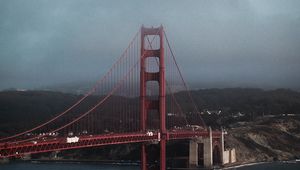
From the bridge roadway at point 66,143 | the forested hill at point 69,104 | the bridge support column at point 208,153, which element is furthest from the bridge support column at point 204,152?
the forested hill at point 69,104

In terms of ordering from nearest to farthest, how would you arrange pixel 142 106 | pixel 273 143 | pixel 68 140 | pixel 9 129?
pixel 68 140 < pixel 142 106 < pixel 273 143 < pixel 9 129

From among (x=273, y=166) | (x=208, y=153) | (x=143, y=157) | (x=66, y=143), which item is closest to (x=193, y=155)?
(x=208, y=153)

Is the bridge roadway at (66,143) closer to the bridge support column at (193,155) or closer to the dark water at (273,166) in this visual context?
the bridge support column at (193,155)

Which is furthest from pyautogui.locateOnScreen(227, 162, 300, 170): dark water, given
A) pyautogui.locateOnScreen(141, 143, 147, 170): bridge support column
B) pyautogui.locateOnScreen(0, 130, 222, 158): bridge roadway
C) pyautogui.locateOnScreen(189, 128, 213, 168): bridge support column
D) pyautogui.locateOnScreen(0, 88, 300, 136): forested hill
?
pyautogui.locateOnScreen(0, 88, 300, 136): forested hill

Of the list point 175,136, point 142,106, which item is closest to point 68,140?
point 142,106

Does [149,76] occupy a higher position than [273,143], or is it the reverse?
[149,76]

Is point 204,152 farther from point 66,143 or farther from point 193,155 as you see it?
point 66,143

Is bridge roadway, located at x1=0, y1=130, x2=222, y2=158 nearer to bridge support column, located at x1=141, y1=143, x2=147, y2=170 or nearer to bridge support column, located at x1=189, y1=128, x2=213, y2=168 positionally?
bridge support column, located at x1=141, y1=143, x2=147, y2=170

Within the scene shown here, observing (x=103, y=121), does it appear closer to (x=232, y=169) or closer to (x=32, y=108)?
(x=232, y=169)
